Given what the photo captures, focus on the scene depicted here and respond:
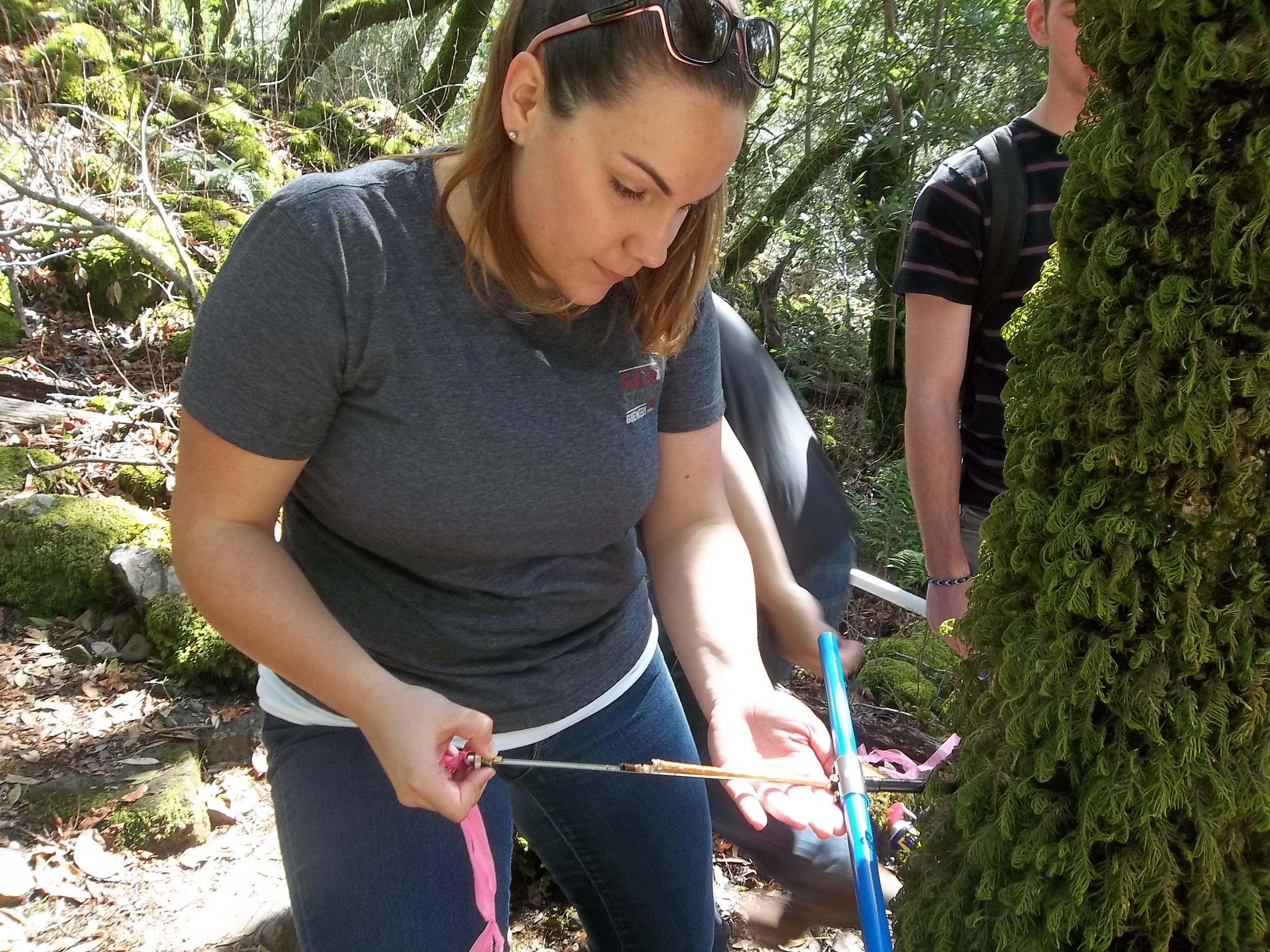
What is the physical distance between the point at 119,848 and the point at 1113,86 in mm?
3399

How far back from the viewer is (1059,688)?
3.39 ft

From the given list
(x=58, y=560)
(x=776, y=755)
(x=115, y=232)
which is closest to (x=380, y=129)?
(x=115, y=232)

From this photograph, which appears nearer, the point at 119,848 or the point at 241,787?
the point at 119,848

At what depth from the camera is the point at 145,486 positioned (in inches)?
181

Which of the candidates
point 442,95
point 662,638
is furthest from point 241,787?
point 442,95

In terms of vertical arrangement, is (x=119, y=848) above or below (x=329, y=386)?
below

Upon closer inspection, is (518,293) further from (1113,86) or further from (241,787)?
(241,787)

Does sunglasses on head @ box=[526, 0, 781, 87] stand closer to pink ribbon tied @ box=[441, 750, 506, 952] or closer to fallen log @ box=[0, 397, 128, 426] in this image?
pink ribbon tied @ box=[441, 750, 506, 952]

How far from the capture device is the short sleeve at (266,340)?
137 centimetres

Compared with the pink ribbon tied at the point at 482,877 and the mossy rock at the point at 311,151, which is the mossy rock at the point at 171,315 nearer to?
the mossy rock at the point at 311,151

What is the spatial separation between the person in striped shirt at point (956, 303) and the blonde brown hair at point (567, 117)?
805mm

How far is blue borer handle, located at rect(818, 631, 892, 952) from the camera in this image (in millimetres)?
1111

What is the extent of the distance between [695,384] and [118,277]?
5.66m

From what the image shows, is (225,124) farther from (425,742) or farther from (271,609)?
(425,742)
